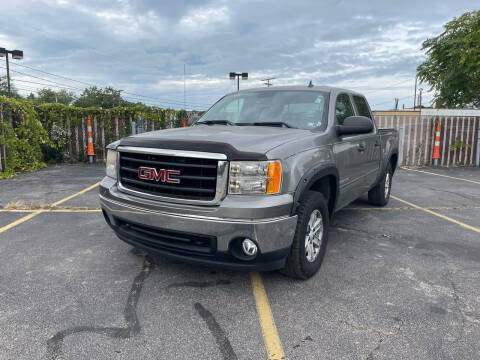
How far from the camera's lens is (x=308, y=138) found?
3240 mm

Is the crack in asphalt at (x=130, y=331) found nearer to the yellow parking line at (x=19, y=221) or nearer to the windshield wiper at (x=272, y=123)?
the windshield wiper at (x=272, y=123)

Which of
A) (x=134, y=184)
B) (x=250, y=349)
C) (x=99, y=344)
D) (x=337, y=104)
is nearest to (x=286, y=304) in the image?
(x=250, y=349)

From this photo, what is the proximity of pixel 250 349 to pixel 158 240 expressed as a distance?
1.17 m

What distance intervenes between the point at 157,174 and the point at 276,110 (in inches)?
66.5

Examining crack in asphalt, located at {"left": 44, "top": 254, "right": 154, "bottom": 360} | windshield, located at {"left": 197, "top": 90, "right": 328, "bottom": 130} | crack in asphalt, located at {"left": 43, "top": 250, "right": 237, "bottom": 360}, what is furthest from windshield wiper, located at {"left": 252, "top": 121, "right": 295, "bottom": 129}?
crack in asphalt, located at {"left": 44, "top": 254, "right": 154, "bottom": 360}

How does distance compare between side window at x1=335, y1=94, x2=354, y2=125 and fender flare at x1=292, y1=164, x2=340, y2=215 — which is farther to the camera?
side window at x1=335, y1=94, x2=354, y2=125

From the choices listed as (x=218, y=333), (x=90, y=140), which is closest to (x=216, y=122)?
(x=218, y=333)

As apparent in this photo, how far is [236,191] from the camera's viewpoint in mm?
2678

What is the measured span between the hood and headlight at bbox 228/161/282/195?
2.1 inches

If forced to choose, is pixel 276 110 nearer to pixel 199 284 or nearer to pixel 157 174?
pixel 157 174

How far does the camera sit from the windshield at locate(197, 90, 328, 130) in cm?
382

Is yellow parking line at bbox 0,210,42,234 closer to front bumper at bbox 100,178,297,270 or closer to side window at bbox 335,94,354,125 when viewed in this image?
front bumper at bbox 100,178,297,270

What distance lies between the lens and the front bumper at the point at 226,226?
2.61 meters

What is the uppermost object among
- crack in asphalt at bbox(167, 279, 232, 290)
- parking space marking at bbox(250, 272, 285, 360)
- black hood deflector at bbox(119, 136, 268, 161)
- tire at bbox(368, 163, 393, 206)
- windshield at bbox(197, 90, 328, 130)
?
windshield at bbox(197, 90, 328, 130)
